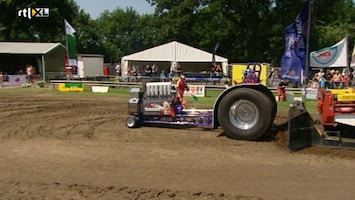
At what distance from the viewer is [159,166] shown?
7406mm

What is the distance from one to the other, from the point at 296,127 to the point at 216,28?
147 feet

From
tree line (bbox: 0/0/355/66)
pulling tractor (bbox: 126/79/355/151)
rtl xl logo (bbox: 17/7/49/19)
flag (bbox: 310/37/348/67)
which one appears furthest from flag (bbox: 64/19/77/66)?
tree line (bbox: 0/0/355/66)

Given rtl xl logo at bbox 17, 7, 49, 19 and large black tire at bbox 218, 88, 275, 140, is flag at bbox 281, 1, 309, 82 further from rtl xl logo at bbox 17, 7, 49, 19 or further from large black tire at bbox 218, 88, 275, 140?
rtl xl logo at bbox 17, 7, 49, 19

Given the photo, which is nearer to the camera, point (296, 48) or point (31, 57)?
point (296, 48)

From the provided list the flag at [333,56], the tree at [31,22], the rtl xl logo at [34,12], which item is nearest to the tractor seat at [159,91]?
the flag at [333,56]

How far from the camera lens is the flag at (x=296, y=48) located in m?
12.1

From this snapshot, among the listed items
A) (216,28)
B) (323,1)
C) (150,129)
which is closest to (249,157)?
(150,129)

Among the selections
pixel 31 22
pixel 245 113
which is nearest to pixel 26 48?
pixel 31 22

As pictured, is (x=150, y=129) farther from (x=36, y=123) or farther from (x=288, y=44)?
(x=288, y=44)

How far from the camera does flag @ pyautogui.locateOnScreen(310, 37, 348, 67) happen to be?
920 inches

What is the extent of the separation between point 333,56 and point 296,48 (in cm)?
1266

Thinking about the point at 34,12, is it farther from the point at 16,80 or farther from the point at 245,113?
the point at 245,113

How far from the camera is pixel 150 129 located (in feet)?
37.0

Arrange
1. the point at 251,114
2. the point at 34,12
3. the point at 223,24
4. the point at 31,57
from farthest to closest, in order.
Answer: the point at 223,24
the point at 34,12
the point at 31,57
the point at 251,114
